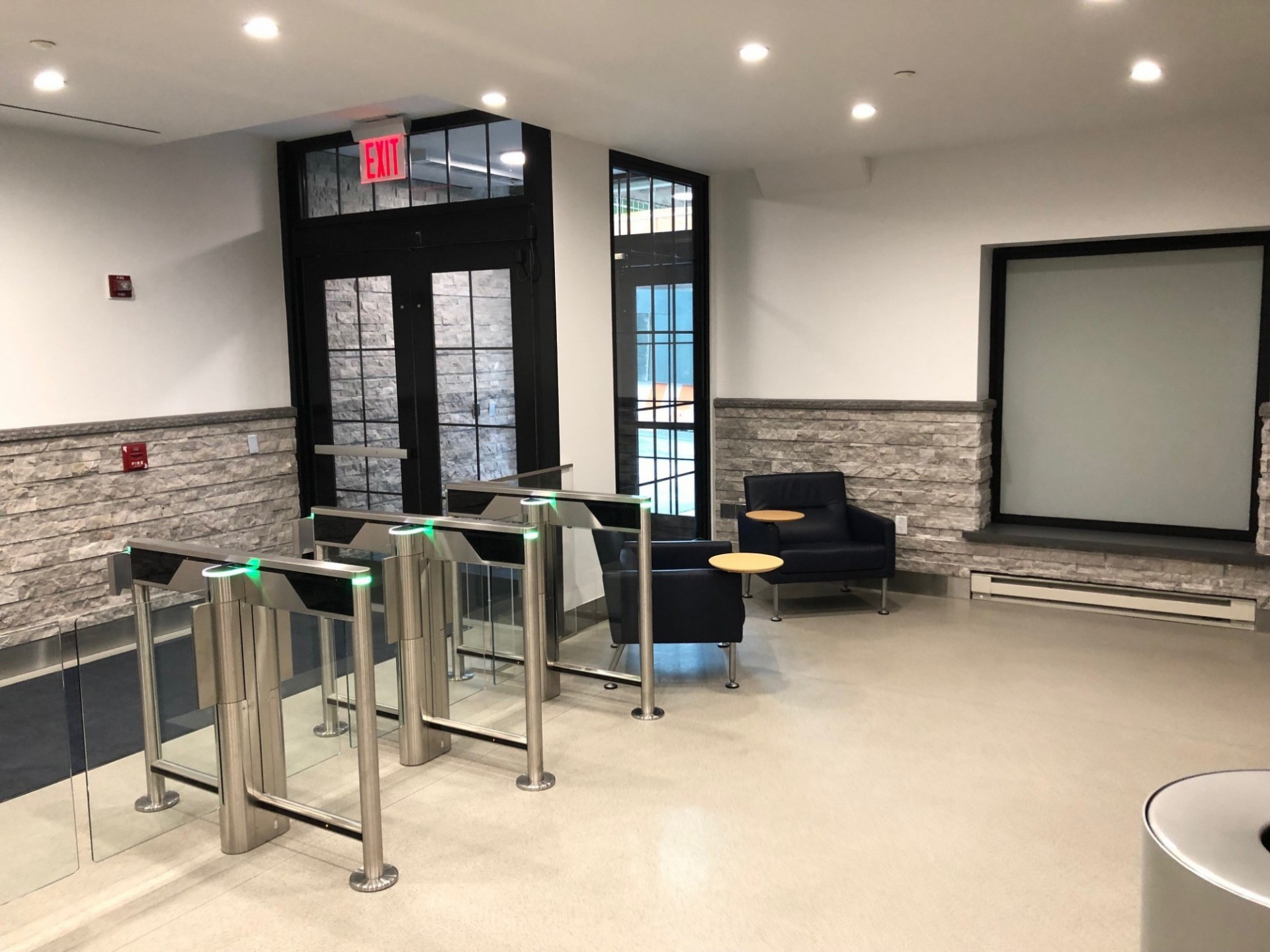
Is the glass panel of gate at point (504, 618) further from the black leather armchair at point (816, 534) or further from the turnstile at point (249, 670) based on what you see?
the black leather armchair at point (816, 534)

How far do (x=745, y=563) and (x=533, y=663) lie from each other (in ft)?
4.93

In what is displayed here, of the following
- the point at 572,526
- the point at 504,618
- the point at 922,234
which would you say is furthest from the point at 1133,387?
the point at 504,618

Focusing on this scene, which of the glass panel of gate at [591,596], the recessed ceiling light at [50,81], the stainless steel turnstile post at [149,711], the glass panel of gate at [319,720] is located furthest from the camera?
the glass panel of gate at [591,596]

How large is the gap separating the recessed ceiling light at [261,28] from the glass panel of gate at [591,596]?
246 cm

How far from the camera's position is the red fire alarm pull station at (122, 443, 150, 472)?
5485mm

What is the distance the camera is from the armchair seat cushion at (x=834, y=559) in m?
5.91

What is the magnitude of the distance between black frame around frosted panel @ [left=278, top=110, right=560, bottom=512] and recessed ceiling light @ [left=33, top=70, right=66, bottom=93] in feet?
6.48

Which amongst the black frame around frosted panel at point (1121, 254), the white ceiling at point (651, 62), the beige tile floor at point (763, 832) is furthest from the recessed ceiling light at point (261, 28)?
the black frame around frosted panel at point (1121, 254)

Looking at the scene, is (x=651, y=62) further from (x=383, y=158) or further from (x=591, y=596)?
(x=591, y=596)

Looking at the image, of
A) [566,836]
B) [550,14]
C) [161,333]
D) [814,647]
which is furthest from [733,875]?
[161,333]

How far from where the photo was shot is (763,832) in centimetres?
335

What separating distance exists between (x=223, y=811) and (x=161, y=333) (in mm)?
3413

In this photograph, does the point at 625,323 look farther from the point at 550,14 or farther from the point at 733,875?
the point at 733,875

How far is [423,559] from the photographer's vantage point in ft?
12.5
